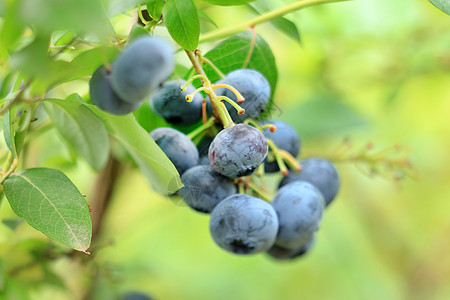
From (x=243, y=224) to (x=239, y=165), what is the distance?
129 mm

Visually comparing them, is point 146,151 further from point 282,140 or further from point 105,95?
point 282,140

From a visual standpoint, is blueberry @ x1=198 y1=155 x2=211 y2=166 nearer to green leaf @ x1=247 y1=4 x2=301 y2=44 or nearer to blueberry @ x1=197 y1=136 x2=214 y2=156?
blueberry @ x1=197 y1=136 x2=214 y2=156

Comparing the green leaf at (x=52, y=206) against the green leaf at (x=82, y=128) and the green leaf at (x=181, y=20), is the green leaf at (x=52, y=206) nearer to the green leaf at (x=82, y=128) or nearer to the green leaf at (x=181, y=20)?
the green leaf at (x=82, y=128)

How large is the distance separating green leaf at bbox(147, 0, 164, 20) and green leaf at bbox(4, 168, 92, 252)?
25 centimetres

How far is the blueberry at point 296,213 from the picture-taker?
87 cm

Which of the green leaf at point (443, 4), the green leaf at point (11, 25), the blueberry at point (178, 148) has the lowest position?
the blueberry at point (178, 148)

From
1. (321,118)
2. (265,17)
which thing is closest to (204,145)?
(265,17)

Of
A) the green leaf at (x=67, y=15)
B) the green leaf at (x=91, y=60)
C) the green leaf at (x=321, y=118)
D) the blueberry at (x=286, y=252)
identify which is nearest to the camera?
the green leaf at (x=67, y=15)

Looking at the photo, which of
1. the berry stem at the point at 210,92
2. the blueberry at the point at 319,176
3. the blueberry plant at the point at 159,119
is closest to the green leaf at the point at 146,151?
the blueberry plant at the point at 159,119

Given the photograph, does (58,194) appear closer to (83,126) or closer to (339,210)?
(83,126)

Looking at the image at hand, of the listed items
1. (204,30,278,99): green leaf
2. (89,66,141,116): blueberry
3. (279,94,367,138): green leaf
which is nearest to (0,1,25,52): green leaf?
(89,66,141,116): blueberry

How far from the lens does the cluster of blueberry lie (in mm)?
704

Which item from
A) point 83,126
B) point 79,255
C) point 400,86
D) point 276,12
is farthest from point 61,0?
point 400,86

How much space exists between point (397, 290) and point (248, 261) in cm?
86
